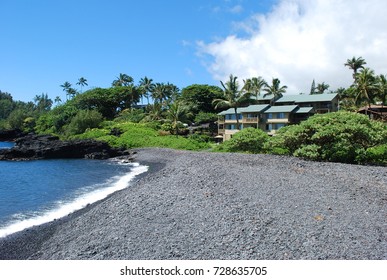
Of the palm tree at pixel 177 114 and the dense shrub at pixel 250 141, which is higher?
the palm tree at pixel 177 114

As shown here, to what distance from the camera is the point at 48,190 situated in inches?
890

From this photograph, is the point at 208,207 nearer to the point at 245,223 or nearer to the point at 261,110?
the point at 245,223

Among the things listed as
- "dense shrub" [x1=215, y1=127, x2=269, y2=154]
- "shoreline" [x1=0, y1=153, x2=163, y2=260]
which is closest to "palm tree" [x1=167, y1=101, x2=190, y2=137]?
"dense shrub" [x1=215, y1=127, x2=269, y2=154]

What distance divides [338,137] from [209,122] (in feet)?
146

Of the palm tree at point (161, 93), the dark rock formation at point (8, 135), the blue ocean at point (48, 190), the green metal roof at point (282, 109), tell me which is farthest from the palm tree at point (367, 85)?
the dark rock formation at point (8, 135)

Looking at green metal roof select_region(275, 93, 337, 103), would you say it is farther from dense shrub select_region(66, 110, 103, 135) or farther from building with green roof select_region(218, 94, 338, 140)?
dense shrub select_region(66, 110, 103, 135)

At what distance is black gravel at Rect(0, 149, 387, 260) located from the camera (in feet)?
28.8

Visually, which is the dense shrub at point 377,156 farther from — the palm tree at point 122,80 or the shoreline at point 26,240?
the palm tree at point 122,80

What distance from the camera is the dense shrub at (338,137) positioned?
24.4 metres

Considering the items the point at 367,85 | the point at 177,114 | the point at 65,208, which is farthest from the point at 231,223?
Result: the point at 367,85

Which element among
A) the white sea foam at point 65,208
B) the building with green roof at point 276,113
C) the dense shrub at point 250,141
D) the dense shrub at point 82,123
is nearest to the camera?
the white sea foam at point 65,208

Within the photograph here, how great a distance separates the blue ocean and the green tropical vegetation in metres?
15.8

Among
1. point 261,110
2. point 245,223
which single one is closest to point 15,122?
point 261,110

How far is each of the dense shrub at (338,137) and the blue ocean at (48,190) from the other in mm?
15614
